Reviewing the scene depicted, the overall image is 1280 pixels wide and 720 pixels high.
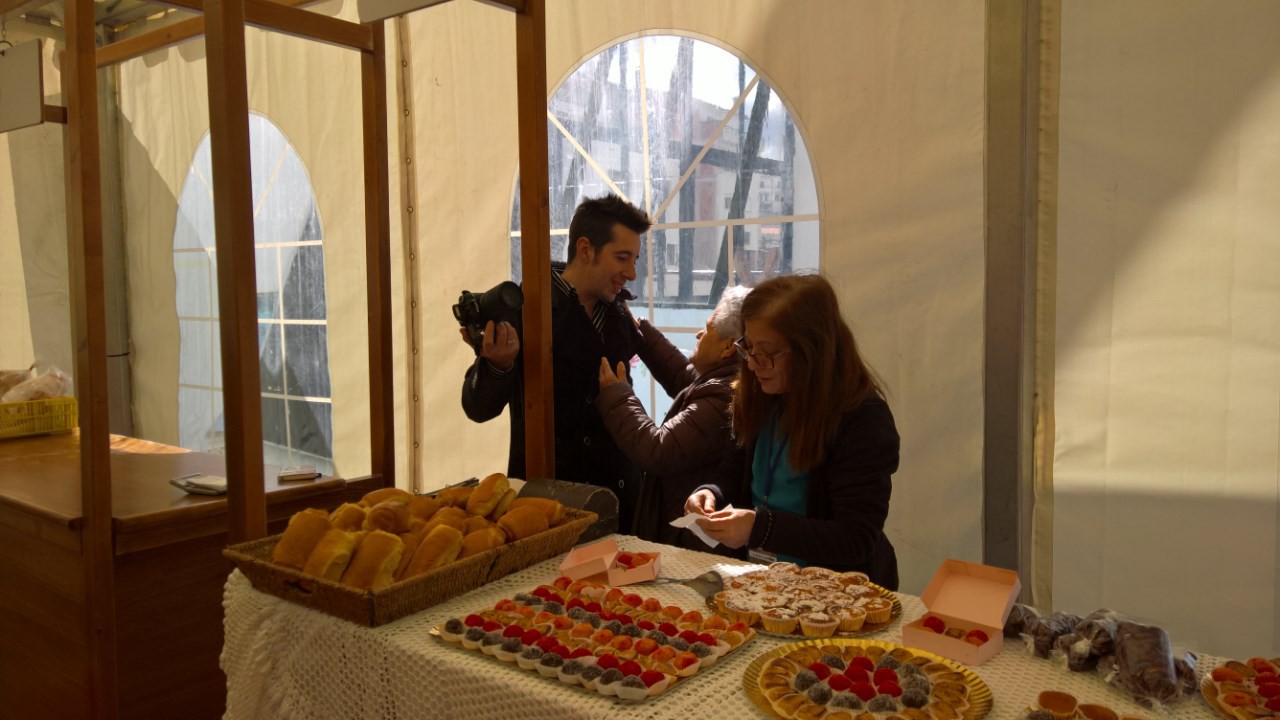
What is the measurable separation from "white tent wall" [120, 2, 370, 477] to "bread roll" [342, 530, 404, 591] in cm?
283

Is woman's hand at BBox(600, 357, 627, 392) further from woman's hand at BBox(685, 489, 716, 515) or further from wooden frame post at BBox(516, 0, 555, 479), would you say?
woman's hand at BBox(685, 489, 716, 515)

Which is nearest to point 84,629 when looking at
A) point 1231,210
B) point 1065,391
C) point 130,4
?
point 1065,391

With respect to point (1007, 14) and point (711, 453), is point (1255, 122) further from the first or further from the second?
point (711, 453)

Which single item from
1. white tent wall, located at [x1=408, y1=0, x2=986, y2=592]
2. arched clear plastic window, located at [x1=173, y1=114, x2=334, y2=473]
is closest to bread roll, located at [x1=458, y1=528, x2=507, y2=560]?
white tent wall, located at [x1=408, y1=0, x2=986, y2=592]

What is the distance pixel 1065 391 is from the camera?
2.34 m

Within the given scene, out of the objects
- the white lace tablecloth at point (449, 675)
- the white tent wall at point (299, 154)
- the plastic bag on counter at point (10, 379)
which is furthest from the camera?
the white tent wall at point (299, 154)

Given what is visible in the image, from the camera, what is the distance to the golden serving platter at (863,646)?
1078 mm

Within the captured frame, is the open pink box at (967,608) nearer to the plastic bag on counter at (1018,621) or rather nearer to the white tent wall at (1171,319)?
the plastic bag on counter at (1018,621)

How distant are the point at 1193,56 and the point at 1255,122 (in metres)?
0.21

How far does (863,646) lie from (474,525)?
728 mm

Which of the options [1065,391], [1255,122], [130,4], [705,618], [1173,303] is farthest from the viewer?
[130,4]

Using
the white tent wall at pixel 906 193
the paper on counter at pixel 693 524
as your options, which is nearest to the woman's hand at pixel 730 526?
the paper on counter at pixel 693 524

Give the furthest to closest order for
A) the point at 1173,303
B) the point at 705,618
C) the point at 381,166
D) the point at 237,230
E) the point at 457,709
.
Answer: the point at 381,166, the point at 1173,303, the point at 237,230, the point at 705,618, the point at 457,709

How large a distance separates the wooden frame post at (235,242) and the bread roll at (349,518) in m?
0.24
